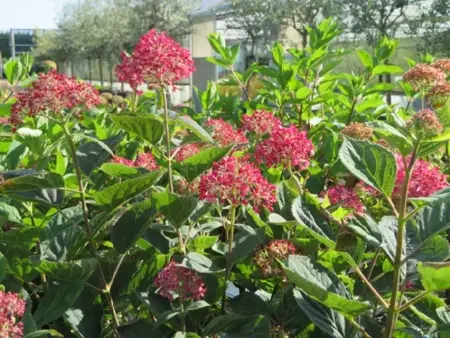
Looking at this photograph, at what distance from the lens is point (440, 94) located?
1.29 metres

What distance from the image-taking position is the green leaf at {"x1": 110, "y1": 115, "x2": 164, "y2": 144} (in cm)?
104

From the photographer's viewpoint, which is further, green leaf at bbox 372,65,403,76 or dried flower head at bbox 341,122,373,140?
green leaf at bbox 372,65,403,76

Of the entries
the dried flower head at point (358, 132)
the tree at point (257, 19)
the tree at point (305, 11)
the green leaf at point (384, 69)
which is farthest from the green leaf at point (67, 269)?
the tree at point (257, 19)

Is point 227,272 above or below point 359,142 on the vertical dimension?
below

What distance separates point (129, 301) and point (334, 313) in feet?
1.18

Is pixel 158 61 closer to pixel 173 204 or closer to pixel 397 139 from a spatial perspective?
pixel 173 204

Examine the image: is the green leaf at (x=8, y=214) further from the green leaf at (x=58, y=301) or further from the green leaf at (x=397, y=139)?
the green leaf at (x=397, y=139)

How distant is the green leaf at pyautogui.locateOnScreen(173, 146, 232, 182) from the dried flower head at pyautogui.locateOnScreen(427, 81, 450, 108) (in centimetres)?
49

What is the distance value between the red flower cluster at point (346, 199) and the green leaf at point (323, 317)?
0.22 metres

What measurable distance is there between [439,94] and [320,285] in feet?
2.14

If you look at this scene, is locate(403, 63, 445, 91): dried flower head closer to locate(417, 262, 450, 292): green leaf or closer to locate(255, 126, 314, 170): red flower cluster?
locate(255, 126, 314, 170): red flower cluster

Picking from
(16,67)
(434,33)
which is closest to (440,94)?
(16,67)

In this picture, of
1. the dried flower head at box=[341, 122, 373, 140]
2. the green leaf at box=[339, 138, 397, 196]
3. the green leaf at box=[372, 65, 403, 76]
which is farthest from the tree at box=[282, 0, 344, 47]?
the green leaf at box=[339, 138, 397, 196]

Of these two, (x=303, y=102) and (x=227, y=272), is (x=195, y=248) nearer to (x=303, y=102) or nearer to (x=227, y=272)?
(x=227, y=272)
